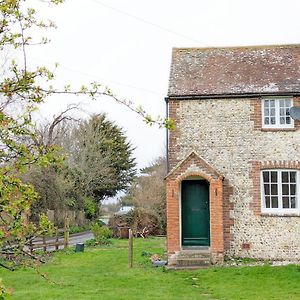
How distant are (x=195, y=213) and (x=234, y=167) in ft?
7.37

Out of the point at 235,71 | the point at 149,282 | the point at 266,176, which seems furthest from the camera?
the point at 235,71

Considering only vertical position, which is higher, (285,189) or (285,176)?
(285,176)

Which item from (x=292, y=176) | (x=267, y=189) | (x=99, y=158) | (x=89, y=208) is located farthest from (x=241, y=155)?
(x=99, y=158)

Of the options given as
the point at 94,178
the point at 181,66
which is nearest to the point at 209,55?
the point at 181,66

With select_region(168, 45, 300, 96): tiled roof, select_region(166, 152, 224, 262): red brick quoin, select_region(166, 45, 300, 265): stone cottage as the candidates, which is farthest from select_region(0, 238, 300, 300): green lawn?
select_region(168, 45, 300, 96): tiled roof

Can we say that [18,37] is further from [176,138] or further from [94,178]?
[94,178]

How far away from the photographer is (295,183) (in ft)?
62.4

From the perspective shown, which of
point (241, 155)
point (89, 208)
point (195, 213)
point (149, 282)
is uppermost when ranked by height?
point (241, 155)

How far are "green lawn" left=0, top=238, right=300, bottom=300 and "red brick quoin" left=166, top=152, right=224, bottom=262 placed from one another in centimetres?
117

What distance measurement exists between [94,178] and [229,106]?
1108 inches

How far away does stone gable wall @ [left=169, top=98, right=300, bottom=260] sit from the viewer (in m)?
18.9

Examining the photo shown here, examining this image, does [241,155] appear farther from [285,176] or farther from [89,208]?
[89,208]

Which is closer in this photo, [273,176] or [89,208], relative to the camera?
[273,176]

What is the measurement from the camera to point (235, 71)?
20797 mm
